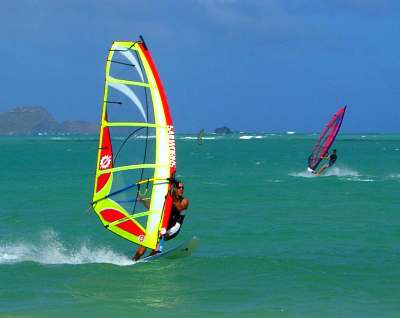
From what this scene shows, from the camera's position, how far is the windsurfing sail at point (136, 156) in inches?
516

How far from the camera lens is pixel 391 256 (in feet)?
53.0

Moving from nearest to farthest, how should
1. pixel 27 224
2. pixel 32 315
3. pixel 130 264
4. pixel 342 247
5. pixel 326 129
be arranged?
pixel 32 315
pixel 130 264
pixel 342 247
pixel 27 224
pixel 326 129

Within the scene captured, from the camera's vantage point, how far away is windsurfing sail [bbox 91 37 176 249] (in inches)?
516

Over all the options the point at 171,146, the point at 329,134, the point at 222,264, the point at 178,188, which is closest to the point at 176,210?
the point at 178,188

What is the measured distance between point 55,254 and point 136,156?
3.84 meters

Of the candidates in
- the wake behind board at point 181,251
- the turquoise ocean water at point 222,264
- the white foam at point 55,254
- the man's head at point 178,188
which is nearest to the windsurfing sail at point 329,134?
the turquoise ocean water at point 222,264

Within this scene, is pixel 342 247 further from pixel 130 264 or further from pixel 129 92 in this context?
pixel 129 92

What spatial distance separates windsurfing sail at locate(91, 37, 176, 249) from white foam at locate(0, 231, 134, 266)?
133cm

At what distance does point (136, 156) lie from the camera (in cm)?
1369

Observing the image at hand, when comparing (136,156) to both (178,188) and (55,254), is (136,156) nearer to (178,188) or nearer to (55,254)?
(178,188)

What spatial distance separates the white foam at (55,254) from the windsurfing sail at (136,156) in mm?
1329

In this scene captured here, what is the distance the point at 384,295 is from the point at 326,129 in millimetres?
27865

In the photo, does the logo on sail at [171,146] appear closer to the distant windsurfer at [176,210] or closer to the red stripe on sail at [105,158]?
the distant windsurfer at [176,210]

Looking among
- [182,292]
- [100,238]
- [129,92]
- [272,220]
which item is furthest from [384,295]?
[272,220]
